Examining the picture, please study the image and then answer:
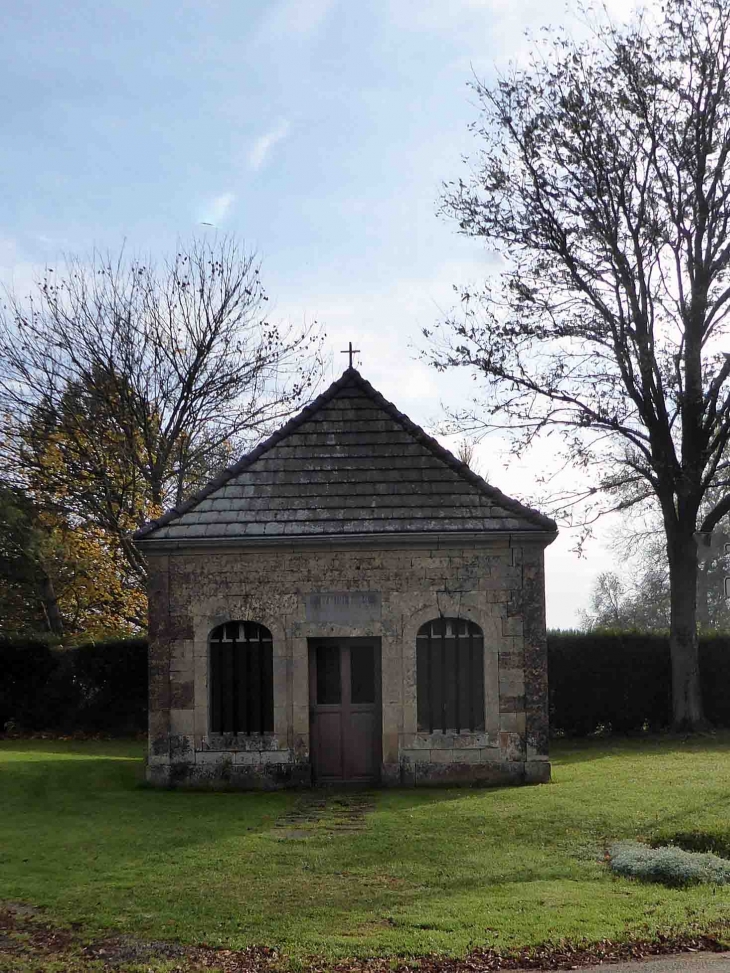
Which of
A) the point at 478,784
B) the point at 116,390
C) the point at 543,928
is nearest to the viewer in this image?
the point at 543,928

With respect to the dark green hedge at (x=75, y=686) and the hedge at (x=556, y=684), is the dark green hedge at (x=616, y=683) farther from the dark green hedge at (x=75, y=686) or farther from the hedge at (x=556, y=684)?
the dark green hedge at (x=75, y=686)

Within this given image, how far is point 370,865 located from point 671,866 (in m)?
2.78

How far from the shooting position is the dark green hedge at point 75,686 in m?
Answer: 25.5

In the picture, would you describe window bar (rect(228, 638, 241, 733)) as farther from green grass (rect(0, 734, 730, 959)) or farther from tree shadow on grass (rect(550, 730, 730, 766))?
tree shadow on grass (rect(550, 730, 730, 766))

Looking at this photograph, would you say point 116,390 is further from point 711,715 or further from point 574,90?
point 711,715

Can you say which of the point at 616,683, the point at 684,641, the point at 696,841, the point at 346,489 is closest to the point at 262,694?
the point at 346,489

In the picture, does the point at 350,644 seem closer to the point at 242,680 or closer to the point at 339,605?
the point at 339,605

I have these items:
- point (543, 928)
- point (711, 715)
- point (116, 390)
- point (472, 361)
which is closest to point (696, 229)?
point (472, 361)

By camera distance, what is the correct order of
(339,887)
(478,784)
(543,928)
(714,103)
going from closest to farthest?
(543,928) → (339,887) → (478,784) → (714,103)

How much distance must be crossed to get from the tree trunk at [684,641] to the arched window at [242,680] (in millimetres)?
10586

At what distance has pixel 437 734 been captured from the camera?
1575cm

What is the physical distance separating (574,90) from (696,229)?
377 cm

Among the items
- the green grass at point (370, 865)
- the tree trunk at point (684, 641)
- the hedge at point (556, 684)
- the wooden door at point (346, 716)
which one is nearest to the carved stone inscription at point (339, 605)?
the wooden door at point (346, 716)

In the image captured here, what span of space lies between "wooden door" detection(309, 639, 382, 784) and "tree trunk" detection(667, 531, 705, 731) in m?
9.33
